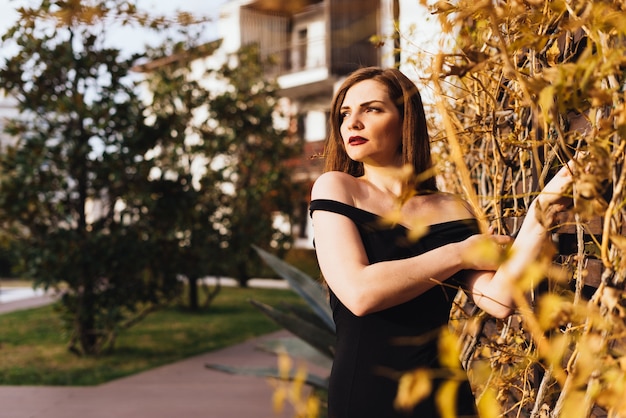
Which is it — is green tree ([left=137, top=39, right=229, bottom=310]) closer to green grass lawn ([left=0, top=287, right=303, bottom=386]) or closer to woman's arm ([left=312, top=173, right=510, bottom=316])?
green grass lawn ([left=0, top=287, right=303, bottom=386])

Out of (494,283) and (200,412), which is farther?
(200,412)

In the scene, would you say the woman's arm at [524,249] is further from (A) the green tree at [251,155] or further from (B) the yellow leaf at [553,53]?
(A) the green tree at [251,155]

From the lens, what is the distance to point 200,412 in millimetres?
5715

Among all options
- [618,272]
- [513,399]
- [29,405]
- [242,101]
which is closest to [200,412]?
[29,405]

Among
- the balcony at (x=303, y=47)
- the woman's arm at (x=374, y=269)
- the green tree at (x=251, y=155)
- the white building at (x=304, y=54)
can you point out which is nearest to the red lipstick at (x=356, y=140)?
the woman's arm at (x=374, y=269)

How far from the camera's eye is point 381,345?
1.68 m

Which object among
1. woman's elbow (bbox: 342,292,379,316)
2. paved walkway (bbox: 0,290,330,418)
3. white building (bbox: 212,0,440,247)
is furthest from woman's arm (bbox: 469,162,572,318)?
white building (bbox: 212,0,440,247)

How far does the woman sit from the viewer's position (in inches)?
62.7

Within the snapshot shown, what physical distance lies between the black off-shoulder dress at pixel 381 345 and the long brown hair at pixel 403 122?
23cm

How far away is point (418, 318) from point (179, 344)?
7769mm

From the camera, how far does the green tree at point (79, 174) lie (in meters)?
7.29

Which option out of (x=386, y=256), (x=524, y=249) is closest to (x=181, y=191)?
(x=386, y=256)

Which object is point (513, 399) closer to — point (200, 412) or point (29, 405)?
point (200, 412)

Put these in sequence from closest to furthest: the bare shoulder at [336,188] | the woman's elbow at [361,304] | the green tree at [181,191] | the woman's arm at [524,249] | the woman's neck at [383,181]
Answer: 1. the woman's arm at [524,249]
2. the woman's elbow at [361,304]
3. the bare shoulder at [336,188]
4. the woman's neck at [383,181]
5. the green tree at [181,191]
